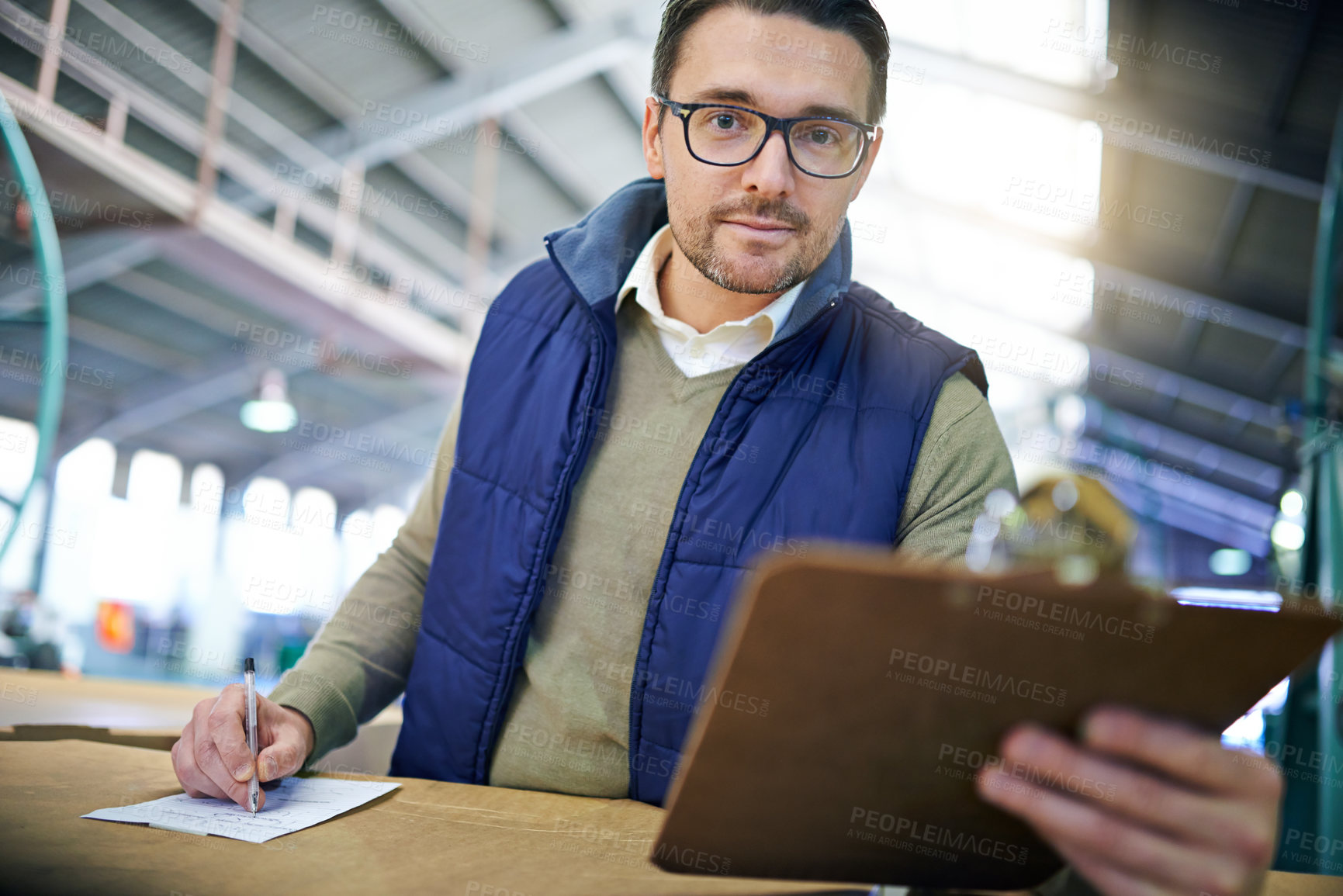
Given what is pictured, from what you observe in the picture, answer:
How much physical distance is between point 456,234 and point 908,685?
10.3 m

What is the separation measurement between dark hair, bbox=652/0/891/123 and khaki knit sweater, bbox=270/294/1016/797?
403mm

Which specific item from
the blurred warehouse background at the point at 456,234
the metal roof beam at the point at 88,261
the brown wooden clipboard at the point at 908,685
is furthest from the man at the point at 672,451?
the metal roof beam at the point at 88,261

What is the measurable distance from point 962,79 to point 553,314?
5.09 metres

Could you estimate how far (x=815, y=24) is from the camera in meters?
1.19

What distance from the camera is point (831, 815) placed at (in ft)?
1.83

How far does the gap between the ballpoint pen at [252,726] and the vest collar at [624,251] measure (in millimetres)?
637

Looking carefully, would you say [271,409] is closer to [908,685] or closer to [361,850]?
[361,850]

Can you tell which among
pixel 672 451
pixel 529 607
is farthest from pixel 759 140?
pixel 529 607

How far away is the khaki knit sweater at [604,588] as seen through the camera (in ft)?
3.62

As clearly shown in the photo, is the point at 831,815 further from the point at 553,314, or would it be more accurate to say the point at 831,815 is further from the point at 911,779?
the point at 553,314

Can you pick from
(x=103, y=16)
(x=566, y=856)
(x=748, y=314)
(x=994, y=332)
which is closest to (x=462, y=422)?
(x=748, y=314)

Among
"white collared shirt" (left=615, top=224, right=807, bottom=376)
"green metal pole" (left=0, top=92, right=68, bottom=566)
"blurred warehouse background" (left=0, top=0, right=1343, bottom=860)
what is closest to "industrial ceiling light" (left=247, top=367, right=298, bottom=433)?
"blurred warehouse background" (left=0, top=0, right=1343, bottom=860)

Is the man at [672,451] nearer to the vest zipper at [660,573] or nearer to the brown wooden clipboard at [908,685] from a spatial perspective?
the vest zipper at [660,573]

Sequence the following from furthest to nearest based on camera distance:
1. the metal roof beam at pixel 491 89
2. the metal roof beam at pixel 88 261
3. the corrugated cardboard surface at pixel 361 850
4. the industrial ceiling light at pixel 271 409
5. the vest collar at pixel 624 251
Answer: the industrial ceiling light at pixel 271 409
the metal roof beam at pixel 491 89
the metal roof beam at pixel 88 261
the vest collar at pixel 624 251
the corrugated cardboard surface at pixel 361 850
